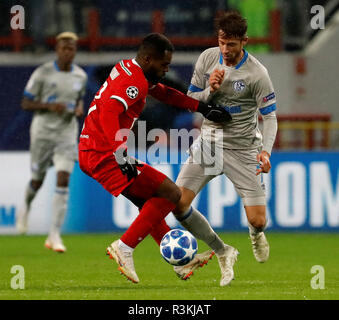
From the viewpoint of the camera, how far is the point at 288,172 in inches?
518

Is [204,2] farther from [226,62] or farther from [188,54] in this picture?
[226,62]

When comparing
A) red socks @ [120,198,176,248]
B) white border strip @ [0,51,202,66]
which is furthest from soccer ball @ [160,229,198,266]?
white border strip @ [0,51,202,66]

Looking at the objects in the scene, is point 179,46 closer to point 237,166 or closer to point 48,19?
point 48,19

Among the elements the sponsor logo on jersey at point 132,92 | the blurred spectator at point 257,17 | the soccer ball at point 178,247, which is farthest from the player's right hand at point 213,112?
the blurred spectator at point 257,17

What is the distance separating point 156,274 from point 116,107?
1959 mm

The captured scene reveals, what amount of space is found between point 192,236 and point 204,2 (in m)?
11.4

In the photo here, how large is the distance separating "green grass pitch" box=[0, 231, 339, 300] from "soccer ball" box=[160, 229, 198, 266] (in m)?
0.21

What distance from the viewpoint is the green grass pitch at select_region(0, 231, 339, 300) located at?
21.1ft

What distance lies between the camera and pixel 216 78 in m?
7.23

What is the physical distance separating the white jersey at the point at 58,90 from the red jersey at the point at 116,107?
13.3ft

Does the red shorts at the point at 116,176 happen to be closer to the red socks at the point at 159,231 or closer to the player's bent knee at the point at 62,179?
the red socks at the point at 159,231

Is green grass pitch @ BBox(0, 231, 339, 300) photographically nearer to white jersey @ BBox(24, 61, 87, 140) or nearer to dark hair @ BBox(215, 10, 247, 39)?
white jersey @ BBox(24, 61, 87, 140)

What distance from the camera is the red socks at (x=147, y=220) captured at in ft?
22.6

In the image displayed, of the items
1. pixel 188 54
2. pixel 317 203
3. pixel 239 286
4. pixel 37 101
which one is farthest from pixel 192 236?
pixel 188 54
